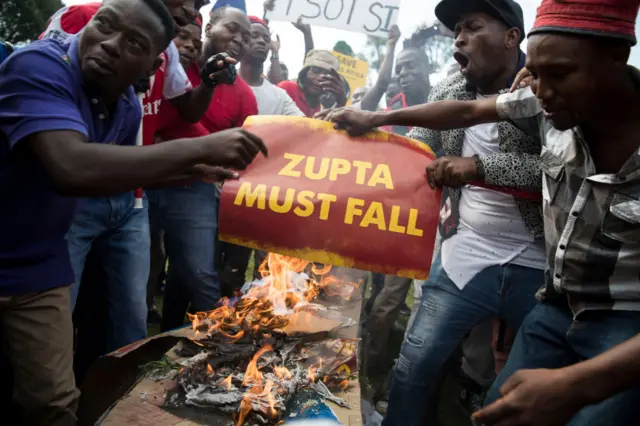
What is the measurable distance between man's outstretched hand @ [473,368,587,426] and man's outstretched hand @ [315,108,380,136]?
1681mm

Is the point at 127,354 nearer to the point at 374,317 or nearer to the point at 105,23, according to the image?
the point at 105,23

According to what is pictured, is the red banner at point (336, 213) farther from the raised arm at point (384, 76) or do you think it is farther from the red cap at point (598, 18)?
the raised arm at point (384, 76)

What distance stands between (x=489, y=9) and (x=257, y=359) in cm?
227

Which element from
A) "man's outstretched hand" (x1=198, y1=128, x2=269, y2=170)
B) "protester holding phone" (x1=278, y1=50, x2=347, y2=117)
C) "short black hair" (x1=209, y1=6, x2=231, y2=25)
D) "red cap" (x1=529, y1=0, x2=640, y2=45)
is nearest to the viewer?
"red cap" (x1=529, y1=0, x2=640, y2=45)

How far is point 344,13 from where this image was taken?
7.74 meters

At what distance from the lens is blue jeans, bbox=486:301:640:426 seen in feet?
6.24

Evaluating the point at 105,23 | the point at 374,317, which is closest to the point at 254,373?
the point at 105,23

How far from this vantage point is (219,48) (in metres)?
4.61

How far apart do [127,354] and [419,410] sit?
1582 millimetres

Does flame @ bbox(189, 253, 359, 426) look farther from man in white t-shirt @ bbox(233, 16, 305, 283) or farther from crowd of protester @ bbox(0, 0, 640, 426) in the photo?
man in white t-shirt @ bbox(233, 16, 305, 283)

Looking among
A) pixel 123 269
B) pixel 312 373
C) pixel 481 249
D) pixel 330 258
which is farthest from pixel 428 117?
pixel 123 269

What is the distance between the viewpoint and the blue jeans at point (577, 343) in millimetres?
1903

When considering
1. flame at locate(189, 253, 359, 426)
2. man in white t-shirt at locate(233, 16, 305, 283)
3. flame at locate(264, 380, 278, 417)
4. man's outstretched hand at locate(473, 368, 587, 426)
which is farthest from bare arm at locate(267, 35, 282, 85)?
man's outstretched hand at locate(473, 368, 587, 426)

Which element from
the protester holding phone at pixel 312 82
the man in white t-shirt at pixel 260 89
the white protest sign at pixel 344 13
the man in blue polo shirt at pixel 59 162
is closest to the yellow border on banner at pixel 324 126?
the man in blue polo shirt at pixel 59 162
